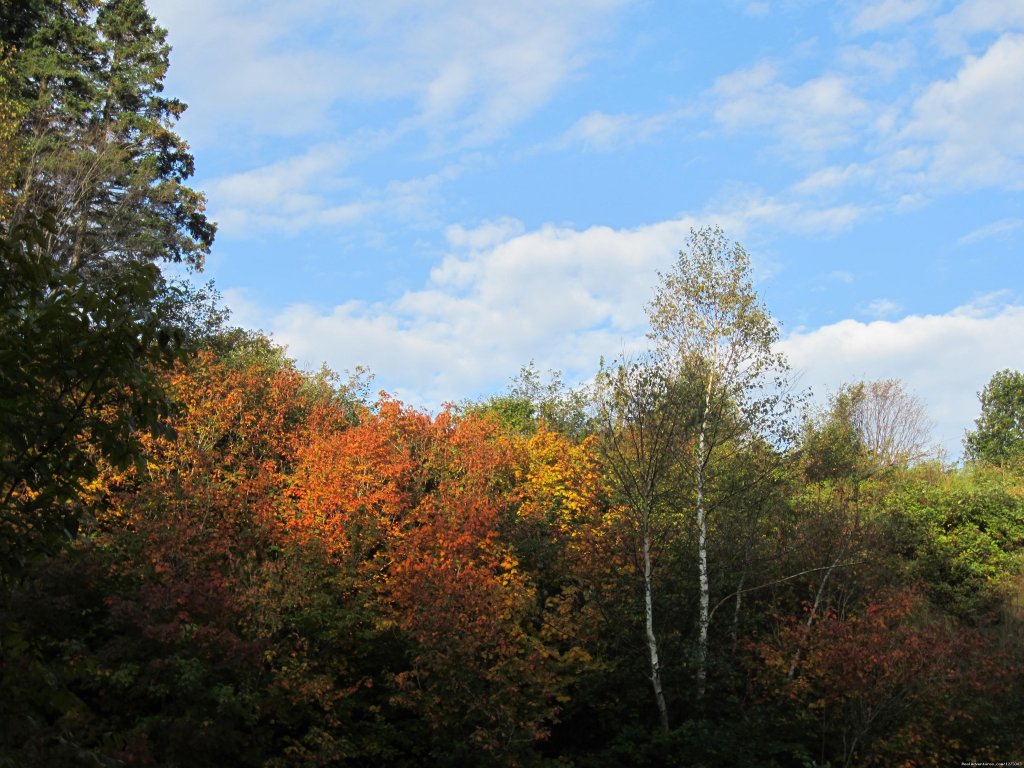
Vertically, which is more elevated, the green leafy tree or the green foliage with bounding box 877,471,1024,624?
the green leafy tree

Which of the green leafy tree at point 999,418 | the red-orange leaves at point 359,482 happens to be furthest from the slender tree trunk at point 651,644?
the green leafy tree at point 999,418

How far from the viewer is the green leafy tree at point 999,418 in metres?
63.8

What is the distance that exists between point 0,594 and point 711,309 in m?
16.9

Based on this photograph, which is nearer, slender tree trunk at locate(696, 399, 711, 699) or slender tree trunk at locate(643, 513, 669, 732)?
slender tree trunk at locate(643, 513, 669, 732)

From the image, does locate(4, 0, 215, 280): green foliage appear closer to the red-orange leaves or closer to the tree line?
the tree line

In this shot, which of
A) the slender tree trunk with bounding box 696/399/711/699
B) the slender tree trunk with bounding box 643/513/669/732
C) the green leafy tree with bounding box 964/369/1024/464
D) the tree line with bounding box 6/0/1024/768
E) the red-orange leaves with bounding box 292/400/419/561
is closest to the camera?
the tree line with bounding box 6/0/1024/768

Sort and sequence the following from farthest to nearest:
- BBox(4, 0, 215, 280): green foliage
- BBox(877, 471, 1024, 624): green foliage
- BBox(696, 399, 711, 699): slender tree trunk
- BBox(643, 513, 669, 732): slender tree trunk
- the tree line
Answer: BBox(4, 0, 215, 280): green foliage, BBox(877, 471, 1024, 624): green foliage, BBox(696, 399, 711, 699): slender tree trunk, BBox(643, 513, 669, 732): slender tree trunk, the tree line

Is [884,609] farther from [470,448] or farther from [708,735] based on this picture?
[470,448]

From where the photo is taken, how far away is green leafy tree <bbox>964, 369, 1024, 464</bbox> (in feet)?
209

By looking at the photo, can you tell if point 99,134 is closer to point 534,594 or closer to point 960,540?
point 534,594

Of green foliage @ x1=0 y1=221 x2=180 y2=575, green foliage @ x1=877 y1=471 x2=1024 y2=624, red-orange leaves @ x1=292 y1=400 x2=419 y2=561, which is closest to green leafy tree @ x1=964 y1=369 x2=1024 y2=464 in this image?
green foliage @ x1=877 y1=471 x2=1024 y2=624

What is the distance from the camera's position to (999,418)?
2571 inches

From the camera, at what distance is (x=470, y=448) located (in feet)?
90.8

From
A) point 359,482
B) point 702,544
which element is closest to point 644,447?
point 702,544
